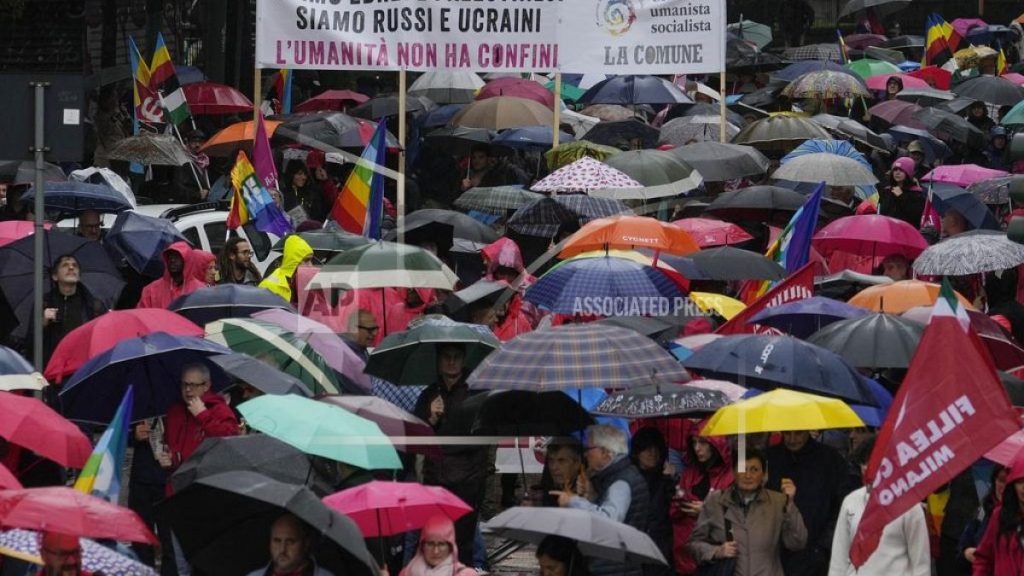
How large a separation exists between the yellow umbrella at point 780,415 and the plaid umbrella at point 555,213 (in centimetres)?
581

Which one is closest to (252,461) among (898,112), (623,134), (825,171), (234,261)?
(234,261)

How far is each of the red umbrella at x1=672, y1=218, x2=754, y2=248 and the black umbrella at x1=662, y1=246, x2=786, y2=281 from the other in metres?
1.55

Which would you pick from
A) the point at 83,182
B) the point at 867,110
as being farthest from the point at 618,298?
the point at 867,110

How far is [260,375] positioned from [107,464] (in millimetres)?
1895

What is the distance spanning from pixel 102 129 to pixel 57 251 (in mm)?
9208

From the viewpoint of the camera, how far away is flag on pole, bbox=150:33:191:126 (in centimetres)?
2241

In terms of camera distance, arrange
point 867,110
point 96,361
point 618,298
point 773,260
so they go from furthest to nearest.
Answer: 1. point 867,110
2. point 773,260
3. point 618,298
4. point 96,361

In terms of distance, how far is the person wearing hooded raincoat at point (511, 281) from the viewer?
14758 mm

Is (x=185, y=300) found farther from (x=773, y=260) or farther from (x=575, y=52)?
(x=575, y=52)

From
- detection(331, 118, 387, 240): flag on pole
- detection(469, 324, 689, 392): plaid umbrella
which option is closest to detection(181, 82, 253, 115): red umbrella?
detection(331, 118, 387, 240): flag on pole

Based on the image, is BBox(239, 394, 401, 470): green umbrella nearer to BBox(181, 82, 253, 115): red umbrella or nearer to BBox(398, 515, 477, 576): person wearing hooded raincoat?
BBox(398, 515, 477, 576): person wearing hooded raincoat

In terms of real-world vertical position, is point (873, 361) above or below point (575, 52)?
below

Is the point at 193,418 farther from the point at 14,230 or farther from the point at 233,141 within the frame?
the point at 233,141

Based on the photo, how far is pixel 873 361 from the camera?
12242mm
